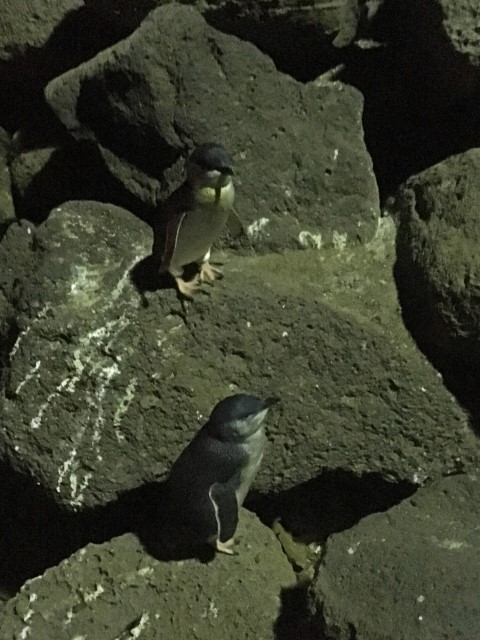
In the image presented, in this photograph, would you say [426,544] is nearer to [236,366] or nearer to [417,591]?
[417,591]

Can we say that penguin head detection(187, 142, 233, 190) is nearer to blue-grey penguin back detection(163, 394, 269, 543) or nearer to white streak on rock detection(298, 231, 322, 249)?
white streak on rock detection(298, 231, 322, 249)

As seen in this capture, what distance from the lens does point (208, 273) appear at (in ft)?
6.68

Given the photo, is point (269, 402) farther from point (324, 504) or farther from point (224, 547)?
point (324, 504)

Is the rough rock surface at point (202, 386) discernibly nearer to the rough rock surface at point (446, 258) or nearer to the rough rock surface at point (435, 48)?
the rough rock surface at point (446, 258)

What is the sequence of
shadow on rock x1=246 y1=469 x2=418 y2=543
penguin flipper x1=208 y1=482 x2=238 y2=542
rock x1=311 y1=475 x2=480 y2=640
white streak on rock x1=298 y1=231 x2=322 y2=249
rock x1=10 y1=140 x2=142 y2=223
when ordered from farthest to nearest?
rock x1=10 y1=140 x2=142 y2=223 < white streak on rock x1=298 y1=231 x2=322 y2=249 < shadow on rock x1=246 y1=469 x2=418 y2=543 < penguin flipper x1=208 y1=482 x2=238 y2=542 < rock x1=311 y1=475 x2=480 y2=640

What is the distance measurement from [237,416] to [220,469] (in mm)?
137

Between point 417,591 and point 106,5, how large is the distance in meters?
1.78

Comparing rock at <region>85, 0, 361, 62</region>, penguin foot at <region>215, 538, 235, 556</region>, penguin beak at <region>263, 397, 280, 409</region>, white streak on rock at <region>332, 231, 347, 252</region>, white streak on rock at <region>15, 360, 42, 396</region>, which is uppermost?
rock at <region>85, 0, 361, 62</region>

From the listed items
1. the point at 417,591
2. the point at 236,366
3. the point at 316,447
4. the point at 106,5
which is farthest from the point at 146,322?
the point at 106,5

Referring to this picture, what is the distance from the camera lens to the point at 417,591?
1632 millimetres

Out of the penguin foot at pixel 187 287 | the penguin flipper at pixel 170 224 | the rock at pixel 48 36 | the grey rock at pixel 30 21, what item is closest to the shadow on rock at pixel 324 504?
the penguin foot at pixel 187 287

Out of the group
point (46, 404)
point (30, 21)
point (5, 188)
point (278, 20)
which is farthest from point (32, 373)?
point (30, 21)

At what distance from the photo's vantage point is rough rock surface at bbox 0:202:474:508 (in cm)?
196

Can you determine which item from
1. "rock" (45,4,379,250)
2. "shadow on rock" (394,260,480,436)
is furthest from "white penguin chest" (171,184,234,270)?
"shadow on rock" (394,260,480,436)
